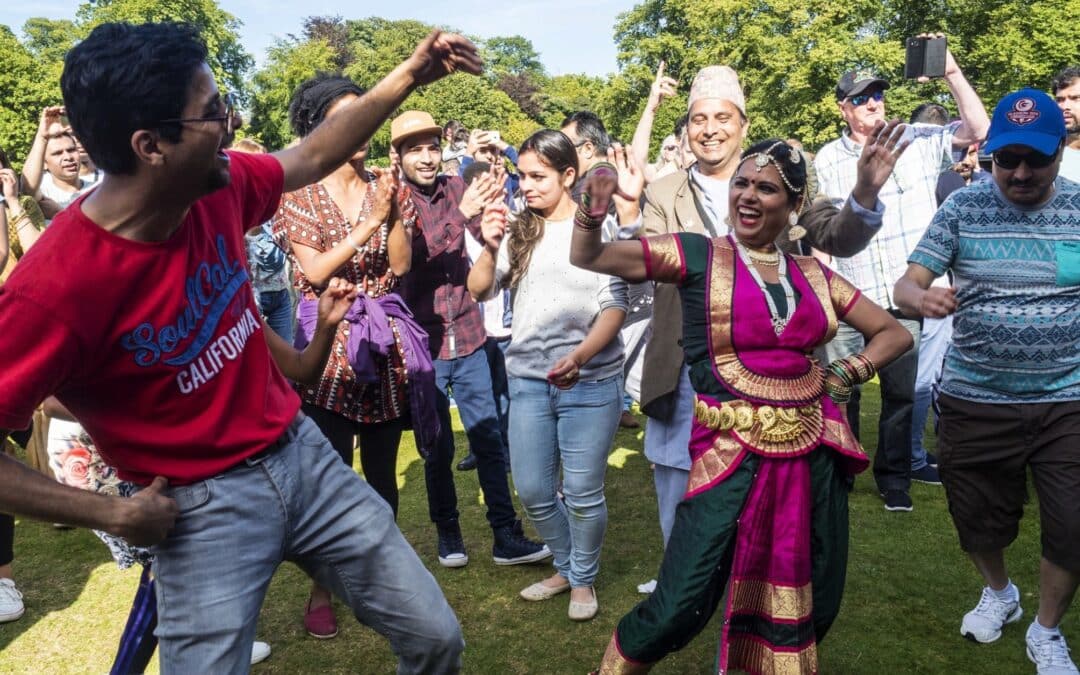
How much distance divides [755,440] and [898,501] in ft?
10.6

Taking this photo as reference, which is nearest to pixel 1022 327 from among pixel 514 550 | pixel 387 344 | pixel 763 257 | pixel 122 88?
pixel 763 257

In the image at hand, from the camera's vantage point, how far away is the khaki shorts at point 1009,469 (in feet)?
11.1

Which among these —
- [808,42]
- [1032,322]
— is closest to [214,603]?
[1032,322]

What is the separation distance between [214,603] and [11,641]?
2.71 meters

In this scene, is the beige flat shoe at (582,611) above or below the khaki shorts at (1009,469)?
below

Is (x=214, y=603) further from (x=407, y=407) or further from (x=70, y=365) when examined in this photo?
(x=407, y=407)

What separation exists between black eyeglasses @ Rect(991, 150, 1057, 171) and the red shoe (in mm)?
3558

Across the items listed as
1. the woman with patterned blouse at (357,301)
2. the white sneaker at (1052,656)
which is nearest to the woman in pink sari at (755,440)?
the white sneaker at (1052,656)

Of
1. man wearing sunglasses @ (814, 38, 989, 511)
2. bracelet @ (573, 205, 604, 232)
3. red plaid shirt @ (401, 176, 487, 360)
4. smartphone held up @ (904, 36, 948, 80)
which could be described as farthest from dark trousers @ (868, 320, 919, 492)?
Answer: bracelet @ (573, 205, 604, 232)

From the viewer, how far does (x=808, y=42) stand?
36844 mm

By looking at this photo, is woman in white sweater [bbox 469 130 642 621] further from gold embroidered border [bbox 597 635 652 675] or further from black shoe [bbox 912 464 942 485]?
black shoe [bbox 912 464 942 485]

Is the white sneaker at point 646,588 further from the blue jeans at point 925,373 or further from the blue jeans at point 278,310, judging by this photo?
the blue jeans at point 925,373

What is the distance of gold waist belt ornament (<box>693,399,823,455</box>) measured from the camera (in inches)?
110

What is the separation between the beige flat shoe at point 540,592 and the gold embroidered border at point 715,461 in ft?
5.60
